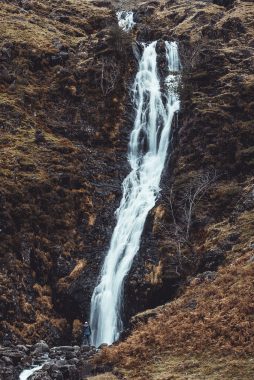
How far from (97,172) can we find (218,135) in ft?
36.2

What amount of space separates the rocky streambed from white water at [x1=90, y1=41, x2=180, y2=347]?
515 centimetres

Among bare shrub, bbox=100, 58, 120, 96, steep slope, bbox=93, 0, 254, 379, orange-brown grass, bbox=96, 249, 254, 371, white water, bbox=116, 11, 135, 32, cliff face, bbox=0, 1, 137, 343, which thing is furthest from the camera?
white water, bbox=116, 11, 135, 32

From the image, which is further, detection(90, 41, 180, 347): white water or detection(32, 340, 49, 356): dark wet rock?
detection(90, 41, 180, 347): white water

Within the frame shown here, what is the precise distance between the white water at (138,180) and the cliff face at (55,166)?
94 cm

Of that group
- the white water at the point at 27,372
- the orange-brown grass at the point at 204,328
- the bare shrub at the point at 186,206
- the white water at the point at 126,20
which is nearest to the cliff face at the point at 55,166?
the bare shrub at the point at 186,206

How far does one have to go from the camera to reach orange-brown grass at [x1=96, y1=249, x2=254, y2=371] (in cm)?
1955

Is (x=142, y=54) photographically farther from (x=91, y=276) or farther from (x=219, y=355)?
(x=219, y=355)

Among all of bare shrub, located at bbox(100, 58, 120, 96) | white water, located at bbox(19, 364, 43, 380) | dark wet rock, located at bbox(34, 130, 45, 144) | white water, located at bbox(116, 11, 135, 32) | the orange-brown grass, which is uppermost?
white water, located at bbox(116, 11, 135, 32)

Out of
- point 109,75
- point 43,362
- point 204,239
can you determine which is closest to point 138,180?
point 204,239

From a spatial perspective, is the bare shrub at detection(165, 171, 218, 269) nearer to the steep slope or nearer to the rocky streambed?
the steep slope

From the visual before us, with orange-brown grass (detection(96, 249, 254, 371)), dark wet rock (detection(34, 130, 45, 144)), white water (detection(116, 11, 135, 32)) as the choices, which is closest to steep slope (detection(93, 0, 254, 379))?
orange-brown grass (detection(96, 249, 254, 371))

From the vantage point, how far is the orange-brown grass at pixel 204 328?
19.5m

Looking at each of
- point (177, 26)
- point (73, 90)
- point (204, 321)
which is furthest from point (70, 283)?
point (177, 26)

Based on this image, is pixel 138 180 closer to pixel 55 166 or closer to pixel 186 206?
pixel 186 206
